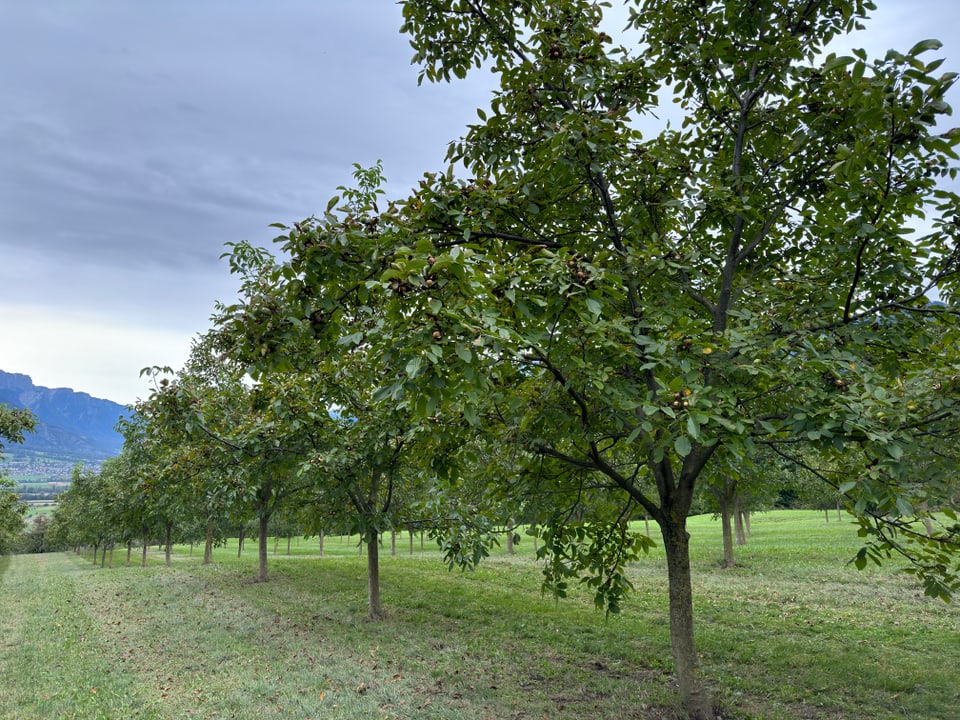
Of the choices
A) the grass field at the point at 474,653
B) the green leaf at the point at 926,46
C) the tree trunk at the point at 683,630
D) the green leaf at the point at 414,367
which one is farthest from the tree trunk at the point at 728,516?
the green leaf at the point at 414,367

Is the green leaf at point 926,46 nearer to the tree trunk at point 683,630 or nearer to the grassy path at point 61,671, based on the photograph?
the tree trunk at point 683,630

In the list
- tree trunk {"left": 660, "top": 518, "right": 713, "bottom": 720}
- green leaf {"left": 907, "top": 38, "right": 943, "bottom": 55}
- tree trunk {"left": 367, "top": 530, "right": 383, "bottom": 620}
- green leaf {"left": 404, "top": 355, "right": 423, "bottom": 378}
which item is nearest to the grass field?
tree trunk {"left": 660, "top": 518, "right": 713, "bottom": 720}

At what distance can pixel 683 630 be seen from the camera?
6070 mm

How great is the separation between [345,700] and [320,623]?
5.53 metres

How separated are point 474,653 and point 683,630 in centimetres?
412

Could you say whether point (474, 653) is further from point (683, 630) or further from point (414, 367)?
point (414, 367)

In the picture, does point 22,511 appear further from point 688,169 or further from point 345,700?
point 688,169

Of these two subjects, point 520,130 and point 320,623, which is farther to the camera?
point 320,623

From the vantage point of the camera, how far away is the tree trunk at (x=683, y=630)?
5977 millimetres

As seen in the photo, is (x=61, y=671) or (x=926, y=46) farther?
(x=61, y=671)

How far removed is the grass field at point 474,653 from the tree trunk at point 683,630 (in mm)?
371

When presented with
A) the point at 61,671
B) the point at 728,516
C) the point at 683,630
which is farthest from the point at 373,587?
the point at 728,516

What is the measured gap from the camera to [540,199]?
19.6 feet

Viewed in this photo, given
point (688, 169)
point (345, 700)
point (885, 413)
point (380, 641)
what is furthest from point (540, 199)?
point (380, 641)
